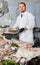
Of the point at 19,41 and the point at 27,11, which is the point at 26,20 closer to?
the point at 27,11

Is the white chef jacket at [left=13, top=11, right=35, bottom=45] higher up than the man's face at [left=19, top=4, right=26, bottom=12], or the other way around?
the man's face at [left=19, top=4, right=26, bottom=12]

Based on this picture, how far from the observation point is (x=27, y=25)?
1.58 metres

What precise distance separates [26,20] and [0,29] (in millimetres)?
265

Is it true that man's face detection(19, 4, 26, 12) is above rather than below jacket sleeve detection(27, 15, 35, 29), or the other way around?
above

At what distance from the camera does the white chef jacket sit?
5.10 feet

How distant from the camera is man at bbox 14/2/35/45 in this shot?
5.11 ft

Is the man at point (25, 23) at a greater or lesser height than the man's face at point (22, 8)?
lesser

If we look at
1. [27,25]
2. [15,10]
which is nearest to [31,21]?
[27,25]

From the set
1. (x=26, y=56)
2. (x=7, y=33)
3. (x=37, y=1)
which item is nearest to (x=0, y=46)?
(x=7, y=33)

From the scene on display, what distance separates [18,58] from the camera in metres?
1.47

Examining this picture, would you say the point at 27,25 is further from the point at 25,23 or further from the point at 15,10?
the point at 15,10

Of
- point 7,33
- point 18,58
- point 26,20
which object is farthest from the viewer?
point 7,33

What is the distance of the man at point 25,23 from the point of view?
61.4 inches

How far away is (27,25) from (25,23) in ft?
0.07
